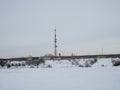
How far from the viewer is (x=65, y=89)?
30.8 ft

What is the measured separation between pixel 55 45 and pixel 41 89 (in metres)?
75.1

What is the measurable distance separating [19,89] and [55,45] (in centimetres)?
7500

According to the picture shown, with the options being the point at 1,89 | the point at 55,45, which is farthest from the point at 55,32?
the point at 1,89

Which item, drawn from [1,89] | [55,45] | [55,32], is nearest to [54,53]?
[55,45]

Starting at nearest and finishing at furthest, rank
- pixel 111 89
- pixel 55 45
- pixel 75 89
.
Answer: pixel 111 89 → pixel 75 89 → pixel 55 45

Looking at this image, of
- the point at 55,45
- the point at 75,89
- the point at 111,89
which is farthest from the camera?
the point at 55,45

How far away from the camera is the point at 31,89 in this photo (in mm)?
9539

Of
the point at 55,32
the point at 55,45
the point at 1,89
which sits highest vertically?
the point at 55,32

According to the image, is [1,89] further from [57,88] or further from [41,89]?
[57,88]

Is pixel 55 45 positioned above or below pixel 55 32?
below

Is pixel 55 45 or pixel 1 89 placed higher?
pixel 55 45

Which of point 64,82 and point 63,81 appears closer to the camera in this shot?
point 64,82

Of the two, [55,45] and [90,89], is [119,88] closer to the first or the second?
[90,89]

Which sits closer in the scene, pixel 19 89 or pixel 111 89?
pixel 111 89
